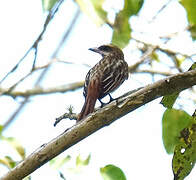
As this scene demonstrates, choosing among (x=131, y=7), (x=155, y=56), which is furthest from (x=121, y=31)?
(x=155, y=56)

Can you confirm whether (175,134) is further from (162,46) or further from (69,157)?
(162,46)

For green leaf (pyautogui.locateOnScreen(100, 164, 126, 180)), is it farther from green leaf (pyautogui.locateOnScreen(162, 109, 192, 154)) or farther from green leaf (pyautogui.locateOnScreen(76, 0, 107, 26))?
green leaf (pyautogui.locateOnScreen(76, 0, 107, 26))

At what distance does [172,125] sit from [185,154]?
0.20m

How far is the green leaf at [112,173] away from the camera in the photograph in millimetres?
2072

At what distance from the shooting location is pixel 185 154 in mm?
2078

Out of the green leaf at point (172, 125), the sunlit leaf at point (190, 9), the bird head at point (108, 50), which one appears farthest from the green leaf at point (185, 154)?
the bird head at point (108, 50)

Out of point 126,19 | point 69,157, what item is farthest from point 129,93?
point 69,157

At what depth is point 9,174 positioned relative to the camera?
2283mm

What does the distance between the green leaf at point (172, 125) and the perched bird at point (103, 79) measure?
87 centimetres

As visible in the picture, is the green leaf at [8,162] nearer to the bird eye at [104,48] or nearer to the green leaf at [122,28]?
the green leaf at [122,28]

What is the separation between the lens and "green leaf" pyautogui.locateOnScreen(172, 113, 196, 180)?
2072mm

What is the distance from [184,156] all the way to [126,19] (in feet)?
2.10

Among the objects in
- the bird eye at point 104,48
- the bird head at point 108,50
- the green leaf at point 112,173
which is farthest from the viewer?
the bird eye at point 104,48

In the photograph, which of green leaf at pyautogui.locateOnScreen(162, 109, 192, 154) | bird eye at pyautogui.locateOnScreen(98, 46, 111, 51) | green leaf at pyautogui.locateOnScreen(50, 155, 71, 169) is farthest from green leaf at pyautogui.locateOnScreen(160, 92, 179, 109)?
bird eye at pyautogui.locateOnScreen(98, 46, 111, 51)
